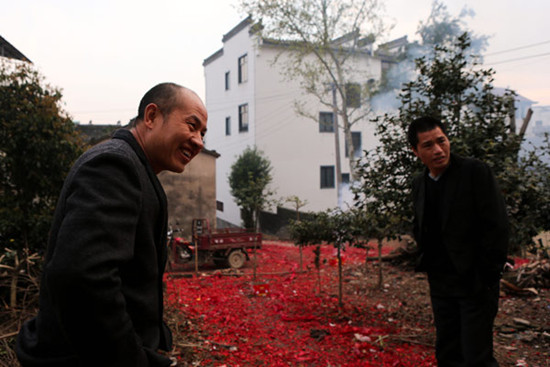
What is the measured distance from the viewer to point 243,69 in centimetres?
2581

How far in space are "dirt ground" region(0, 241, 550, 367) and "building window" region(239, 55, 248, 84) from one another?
17761mm

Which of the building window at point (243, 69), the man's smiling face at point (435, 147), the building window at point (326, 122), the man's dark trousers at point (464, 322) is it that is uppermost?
the building window at point (243, 69)

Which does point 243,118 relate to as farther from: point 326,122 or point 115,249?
point 115,249

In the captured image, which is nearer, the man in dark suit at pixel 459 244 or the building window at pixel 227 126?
the man in dark suit at pixel 459 244

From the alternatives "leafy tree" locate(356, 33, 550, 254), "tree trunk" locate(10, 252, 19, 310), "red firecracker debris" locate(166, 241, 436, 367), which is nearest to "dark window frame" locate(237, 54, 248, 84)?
"red firecracker debris" locate(166, 241, 436, 367)

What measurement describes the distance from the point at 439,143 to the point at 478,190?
0.50 metres

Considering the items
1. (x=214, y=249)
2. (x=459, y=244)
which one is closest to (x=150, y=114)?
(x=459, y=244)

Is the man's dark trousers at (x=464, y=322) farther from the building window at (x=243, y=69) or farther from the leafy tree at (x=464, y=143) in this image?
the building window at (x=243, y=69)

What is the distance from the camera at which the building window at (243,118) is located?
1014 inches

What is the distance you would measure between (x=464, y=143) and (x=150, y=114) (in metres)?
4.58

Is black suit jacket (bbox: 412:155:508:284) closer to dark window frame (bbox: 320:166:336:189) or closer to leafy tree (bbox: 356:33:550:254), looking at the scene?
leafy tree (bbox: 356:33:550:254)

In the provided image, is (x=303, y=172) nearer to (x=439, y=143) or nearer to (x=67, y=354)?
(x=439, y=143)

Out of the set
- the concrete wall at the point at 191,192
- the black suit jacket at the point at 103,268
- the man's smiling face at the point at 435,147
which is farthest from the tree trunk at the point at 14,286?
the concrete wall at the point at 191,192

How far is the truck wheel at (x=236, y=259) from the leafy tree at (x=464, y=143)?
7254 millimetres
